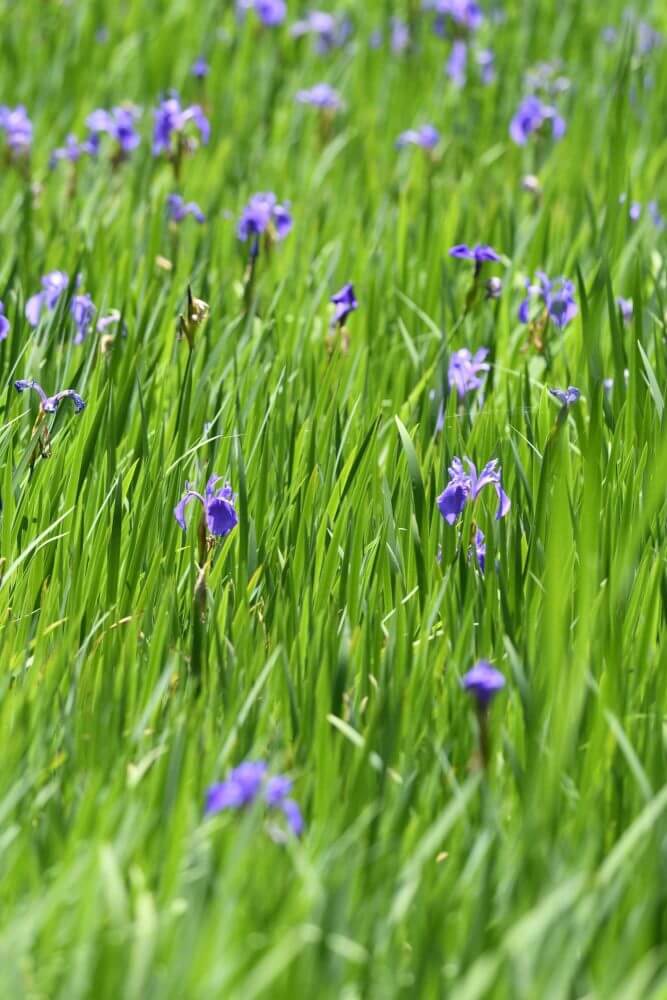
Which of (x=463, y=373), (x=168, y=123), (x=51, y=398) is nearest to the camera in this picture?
(x=51, y=398)

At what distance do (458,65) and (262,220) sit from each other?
238 cm

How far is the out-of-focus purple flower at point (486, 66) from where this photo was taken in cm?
518

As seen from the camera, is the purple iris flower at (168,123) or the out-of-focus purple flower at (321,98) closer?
the purple iris flower at (168,123)

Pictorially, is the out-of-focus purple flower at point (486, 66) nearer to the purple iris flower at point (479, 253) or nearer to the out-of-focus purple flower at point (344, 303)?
the purple iris flower at point (479, 253)

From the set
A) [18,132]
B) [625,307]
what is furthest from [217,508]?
[18,132]

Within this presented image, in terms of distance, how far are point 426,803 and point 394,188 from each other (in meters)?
2.99

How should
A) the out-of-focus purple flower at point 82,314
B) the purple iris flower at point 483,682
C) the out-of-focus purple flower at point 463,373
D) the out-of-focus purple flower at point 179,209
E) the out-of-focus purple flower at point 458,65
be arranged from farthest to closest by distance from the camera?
the out-of-focus purple flower at point 458,65 → the out-of-focus purple flower at point 179,209 → the out-of-focus purple flower at point 82,314 → the out-of-focus purple flower at point 463,373 → the purple iris flower at point 483,682

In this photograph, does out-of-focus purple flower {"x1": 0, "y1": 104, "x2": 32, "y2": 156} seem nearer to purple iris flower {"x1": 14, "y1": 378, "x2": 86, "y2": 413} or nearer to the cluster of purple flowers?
purple iris flower {"x1": 14, "y1": 378, "x2": 86, "y2": 413}

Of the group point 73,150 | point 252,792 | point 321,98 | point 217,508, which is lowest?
point 252,792

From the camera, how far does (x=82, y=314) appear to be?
9.19 feet

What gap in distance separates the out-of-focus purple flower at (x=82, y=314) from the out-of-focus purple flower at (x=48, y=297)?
0.04 meters

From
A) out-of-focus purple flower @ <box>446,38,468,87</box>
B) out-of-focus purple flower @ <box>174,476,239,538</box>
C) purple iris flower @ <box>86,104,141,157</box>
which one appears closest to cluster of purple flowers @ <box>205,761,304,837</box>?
out-of-focus purple flower @ <box>174,476,239,538</box>

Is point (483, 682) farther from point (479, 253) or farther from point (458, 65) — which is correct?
point (458, 65)

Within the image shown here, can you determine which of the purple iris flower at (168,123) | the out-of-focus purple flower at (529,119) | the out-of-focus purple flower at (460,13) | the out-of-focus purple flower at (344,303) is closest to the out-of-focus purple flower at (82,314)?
the out-of-focus purple flower at (344,303)
